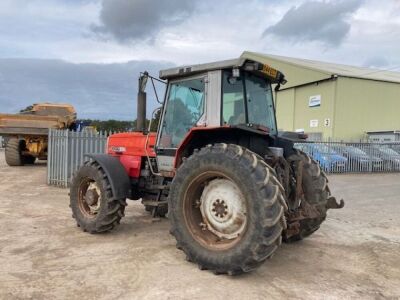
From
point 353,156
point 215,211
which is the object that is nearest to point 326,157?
point 353,156

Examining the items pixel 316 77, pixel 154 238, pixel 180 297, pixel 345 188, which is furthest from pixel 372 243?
pixel 316 77

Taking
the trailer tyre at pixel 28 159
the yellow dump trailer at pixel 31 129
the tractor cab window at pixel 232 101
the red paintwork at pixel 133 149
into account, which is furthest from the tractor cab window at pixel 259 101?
the trailer tyre at pixel 28 159

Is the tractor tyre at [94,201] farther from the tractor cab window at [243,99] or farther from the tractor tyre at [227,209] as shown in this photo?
the tractor cab window at [243,99]

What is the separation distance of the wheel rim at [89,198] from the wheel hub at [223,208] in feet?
6.98

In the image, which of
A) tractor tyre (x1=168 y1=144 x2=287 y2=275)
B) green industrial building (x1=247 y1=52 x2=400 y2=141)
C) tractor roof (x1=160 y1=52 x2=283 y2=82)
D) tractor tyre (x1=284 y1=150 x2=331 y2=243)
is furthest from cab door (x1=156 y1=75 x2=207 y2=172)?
green industrial building (x1=247 y1=52 x2=400 y2=141)

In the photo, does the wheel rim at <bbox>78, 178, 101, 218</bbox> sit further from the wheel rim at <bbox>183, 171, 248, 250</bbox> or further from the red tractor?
the wheel rim at <bbox>183, 171, 248, 250</bbox>

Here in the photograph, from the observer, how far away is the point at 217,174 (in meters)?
4.91

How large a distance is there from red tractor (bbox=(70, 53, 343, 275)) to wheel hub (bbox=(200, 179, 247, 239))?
1 centimetres

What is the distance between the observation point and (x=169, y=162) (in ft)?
20.0

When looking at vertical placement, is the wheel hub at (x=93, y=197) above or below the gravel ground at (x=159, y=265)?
above

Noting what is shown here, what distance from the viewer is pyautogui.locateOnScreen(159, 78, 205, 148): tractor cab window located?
5750mm

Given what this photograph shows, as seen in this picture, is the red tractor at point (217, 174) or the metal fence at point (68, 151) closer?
the red tractor at point (217, 174)

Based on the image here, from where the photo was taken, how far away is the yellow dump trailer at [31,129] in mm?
17375

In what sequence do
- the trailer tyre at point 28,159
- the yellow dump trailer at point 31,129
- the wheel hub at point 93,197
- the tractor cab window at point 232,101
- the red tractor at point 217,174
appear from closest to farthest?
the red tractor at point 217,174
the tractor cab window at point 232,101
the wheel hub at point 93,197
the yellow dump trailer at point 31,129
the trailer tyre at point 28,159
